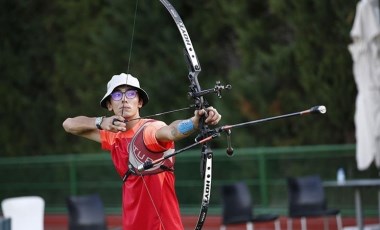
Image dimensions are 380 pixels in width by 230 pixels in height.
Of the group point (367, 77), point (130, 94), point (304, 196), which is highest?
point (367, 77)

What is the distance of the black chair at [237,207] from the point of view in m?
12.5

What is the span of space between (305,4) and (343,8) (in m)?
0.72

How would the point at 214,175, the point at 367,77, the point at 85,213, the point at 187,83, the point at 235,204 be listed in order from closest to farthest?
the point at 85,213 → the point at 367,77 → the point at 235,204 → the point at 214,175 → the point at 187,83

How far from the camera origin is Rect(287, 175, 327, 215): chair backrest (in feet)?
41.8

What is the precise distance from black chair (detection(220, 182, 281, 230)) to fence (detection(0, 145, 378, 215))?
1707 mm

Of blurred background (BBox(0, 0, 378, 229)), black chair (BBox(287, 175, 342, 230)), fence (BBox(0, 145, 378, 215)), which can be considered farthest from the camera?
blurred background (BBox(0, 0, 378, 229))

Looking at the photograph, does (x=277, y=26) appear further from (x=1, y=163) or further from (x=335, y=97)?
(x=1, y=163)

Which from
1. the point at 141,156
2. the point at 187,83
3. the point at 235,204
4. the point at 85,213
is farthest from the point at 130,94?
the point at 187,83

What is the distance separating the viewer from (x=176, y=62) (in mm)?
18016

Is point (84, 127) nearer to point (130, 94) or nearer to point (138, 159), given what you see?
point (130, 94)

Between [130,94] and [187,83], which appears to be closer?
[130,94]

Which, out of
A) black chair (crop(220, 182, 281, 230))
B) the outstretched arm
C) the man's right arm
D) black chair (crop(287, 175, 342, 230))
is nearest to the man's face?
the man's right arm

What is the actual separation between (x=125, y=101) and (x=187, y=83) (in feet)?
38.8

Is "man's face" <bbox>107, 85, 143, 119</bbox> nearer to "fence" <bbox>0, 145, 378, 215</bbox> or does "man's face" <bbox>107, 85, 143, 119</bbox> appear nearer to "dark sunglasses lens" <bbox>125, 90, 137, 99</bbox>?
"dark sunglasses lens" <bbox>125, 90, 137, 99</bbox>
